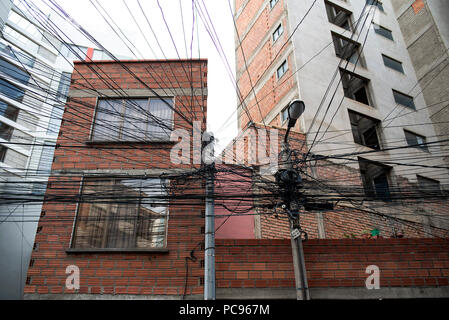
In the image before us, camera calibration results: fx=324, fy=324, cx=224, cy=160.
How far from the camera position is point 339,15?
18000 millimetres

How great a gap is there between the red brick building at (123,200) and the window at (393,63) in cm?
1356

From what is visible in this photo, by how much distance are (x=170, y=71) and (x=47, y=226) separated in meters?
5.45

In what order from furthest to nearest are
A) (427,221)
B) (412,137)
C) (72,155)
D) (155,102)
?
(412,137) < (427,221) < (155,102) < (72,155)

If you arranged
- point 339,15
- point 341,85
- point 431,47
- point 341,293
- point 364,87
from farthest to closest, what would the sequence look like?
point 431,47 < point 339,15 < point 364,87 < point 341,85 < point 341,293

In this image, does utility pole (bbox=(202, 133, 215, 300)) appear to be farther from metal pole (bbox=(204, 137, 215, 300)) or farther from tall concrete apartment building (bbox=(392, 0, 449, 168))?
tall concrete apartment building (bbox=(392, 0, 449, 168))

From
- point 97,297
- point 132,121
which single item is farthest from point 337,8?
point 97,297

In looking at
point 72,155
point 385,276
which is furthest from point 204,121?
point 385,276

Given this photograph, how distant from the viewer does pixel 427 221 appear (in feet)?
45.4

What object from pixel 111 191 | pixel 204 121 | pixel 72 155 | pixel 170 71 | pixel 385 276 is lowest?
pixel 385 276

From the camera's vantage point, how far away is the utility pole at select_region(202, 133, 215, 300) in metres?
6.30

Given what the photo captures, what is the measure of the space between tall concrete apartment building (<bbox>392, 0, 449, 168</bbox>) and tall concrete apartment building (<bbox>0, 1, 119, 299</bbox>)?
19.0 meters

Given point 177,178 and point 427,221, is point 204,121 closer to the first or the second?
point 177,178

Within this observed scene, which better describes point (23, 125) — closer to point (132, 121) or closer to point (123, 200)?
point (132, 121)

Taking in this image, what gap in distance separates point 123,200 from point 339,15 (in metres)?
16.2
